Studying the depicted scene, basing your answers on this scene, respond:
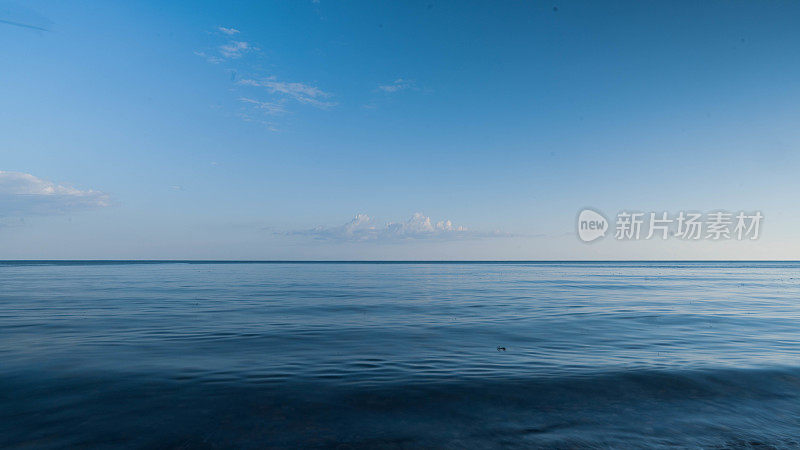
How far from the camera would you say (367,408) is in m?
7.33

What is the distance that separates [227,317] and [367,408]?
13380 millimetres

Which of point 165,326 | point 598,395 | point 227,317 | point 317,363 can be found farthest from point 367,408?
point 227,317

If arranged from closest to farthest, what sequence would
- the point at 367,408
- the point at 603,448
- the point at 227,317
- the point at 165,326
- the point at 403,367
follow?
the point at 603,448, the point at 367,408, the point at 403,367, the point at 165,326, the point at 227,317

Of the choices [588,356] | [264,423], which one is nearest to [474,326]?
[588,356]

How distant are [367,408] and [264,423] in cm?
178

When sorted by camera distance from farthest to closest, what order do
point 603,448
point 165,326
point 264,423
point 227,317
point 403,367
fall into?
point 227,317 < point 165,326 < point 403,367 < point 264,423 < point 603,448

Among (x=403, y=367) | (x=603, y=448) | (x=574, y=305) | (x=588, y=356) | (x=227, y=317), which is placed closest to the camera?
(x=603, y=448)

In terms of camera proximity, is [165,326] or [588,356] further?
[165,326]

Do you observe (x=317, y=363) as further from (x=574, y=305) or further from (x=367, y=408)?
(x=574, y=305)

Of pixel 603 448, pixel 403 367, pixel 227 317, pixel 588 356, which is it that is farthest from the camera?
pixel 227 317

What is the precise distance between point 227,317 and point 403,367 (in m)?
11.6

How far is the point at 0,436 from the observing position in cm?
605

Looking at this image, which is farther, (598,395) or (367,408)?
(598,395)

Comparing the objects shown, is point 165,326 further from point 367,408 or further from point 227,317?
point 367,408
